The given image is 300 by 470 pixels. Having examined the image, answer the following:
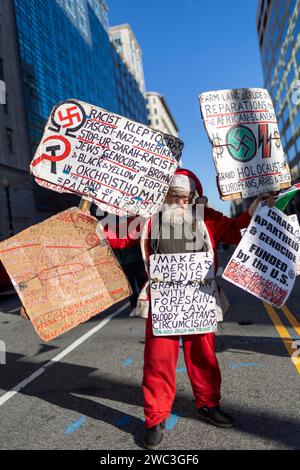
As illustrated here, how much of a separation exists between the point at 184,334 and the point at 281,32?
5280 cm

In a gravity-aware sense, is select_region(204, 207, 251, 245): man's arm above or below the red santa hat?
below

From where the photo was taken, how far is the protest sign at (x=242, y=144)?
3617mm

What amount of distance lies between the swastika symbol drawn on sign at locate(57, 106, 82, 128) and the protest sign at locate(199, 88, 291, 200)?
3.33 feet

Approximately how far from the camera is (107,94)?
60.1m

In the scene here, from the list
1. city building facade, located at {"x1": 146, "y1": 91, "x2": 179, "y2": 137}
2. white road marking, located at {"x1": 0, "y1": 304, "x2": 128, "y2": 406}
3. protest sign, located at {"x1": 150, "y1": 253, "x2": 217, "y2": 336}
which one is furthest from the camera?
city building facade, located at {"x1": 146, "y1": 91, "x2": 179, "y2": 137}

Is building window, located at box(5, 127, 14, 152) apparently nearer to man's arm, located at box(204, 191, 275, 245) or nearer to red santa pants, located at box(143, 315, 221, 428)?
man's arm, located at box(204, 191, 275, 245)

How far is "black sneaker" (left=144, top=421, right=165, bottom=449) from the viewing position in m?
3.06

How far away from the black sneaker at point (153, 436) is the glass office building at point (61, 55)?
114 ft

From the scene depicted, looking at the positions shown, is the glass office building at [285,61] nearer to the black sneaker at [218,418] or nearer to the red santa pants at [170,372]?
the red santa pants at [170,372]

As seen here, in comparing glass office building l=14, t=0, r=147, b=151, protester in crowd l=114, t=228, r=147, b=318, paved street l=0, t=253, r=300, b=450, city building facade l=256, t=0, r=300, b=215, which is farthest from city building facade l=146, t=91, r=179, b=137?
paved street l=0, t=253, r=300, b=450

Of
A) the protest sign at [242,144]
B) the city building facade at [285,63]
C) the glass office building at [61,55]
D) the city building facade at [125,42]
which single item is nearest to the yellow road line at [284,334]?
the protest sign at [242,144]

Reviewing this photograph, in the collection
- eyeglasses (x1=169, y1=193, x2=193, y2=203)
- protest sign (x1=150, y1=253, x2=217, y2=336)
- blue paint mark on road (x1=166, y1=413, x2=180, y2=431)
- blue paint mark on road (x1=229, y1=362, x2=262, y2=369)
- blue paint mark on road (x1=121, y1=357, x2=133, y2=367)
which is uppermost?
eyeglasses (x1=169, y1=193, x2=193, y2=203)
